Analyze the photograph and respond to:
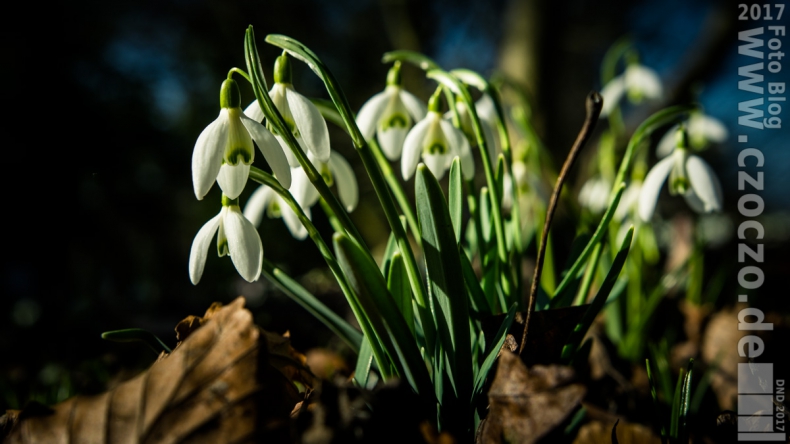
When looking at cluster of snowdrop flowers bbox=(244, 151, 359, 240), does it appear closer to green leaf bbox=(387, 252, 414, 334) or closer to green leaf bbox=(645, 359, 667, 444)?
green leaf bbox=(387, 252, 414, 334)

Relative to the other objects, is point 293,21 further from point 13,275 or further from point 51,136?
point 13,275

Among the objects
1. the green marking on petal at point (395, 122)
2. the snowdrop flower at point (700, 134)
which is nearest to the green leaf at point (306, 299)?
the green marking on petal at point (395, 122)

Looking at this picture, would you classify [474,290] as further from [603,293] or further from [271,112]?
[271,112]

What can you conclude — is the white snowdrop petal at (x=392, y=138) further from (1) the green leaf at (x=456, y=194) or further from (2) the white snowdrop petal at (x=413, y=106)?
(1) the green leaf at (x=456, y=194)

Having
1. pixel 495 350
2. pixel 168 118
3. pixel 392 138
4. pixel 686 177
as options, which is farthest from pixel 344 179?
pixel 168 118

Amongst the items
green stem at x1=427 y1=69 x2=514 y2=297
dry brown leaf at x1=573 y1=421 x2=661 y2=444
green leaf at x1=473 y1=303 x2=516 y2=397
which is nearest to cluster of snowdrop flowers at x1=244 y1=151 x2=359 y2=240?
green stem at x1=427 y1=69 x2=514 y2=297
